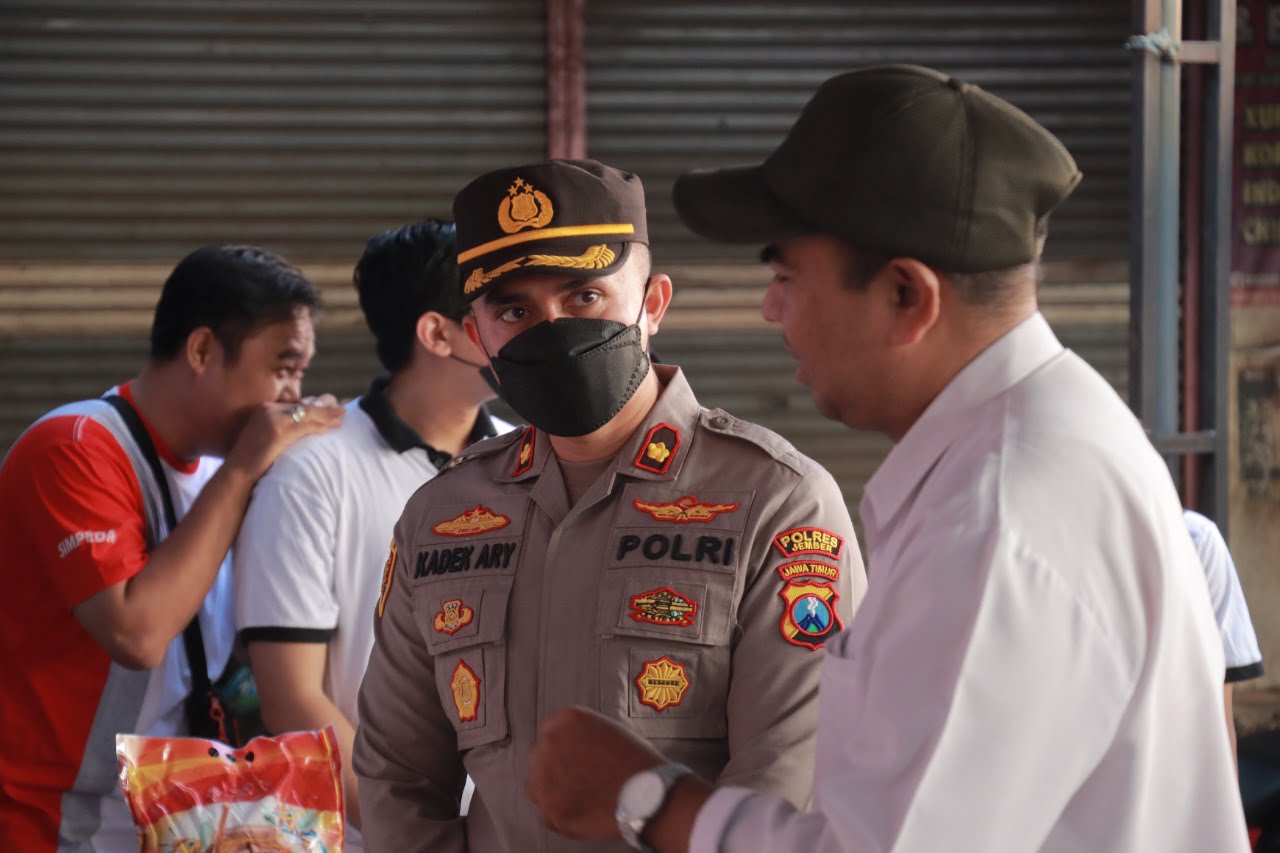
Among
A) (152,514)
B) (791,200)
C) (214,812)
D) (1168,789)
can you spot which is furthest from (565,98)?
(1168,789)

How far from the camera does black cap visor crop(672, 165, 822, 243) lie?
1396 millimetres

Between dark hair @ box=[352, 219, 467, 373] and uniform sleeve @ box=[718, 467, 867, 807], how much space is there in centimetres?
148

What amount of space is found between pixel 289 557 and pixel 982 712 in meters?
2.14

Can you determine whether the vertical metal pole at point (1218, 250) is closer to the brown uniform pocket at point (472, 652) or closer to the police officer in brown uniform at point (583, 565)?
the police officer in brown uniform at point (583, 565)

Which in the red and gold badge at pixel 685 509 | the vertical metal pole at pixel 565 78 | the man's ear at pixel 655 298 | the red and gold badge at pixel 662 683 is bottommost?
the red and gold badge at pixel 662 683

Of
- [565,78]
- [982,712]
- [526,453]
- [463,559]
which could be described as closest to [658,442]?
[526,453]

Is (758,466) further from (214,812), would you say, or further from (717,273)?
(717,273)

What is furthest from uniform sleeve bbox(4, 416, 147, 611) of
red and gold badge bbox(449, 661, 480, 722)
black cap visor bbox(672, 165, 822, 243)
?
black cap visor bbox(672, 165, 822, 243)

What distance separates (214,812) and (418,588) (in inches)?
29.6

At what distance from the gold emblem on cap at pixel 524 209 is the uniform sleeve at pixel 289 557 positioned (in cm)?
114

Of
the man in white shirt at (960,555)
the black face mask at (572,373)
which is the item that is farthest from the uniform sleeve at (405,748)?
the man in white shirt at (960,555)

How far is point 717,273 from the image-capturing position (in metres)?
5.74

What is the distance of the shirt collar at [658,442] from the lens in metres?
2.11

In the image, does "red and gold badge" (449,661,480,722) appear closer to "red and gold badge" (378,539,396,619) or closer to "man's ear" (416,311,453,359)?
"red and gold badge" (378,539,396,619)
